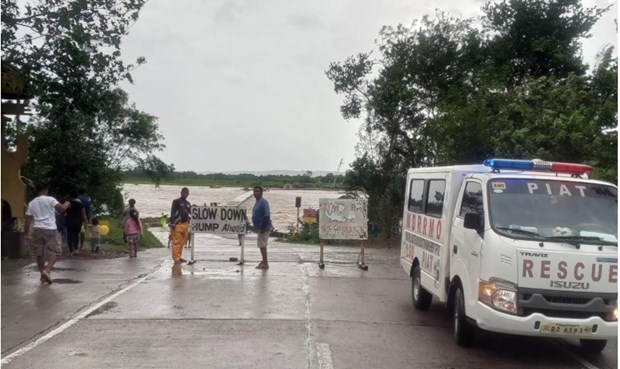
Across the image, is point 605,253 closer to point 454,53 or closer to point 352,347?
point 352,347

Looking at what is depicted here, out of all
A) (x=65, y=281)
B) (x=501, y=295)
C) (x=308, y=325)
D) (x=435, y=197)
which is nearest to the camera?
(x=501, y=295)

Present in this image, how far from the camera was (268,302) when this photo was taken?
38.1ft

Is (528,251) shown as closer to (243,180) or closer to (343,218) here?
(343,218)

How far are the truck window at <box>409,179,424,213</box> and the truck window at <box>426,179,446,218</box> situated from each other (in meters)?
0.47

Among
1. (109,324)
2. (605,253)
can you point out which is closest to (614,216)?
(605,253)

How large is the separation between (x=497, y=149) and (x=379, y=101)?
9.92 meters

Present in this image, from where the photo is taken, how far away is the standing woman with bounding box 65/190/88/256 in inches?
720

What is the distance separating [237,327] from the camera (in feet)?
31.3

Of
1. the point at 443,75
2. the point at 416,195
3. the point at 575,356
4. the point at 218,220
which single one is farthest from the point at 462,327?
the point at 443,75

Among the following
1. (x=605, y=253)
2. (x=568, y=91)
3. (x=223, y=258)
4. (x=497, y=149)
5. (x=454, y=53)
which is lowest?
(x=223, y=258)

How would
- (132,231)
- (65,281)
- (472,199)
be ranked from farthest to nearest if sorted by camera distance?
(132,231), (65,281), (472,199)

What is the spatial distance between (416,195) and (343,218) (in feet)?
18.1

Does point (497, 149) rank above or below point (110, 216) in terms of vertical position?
above

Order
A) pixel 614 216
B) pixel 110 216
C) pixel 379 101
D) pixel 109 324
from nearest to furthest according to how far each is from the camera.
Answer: pixel 614 216, pixel 109 324, pixel 379 101, pixel 110 216
